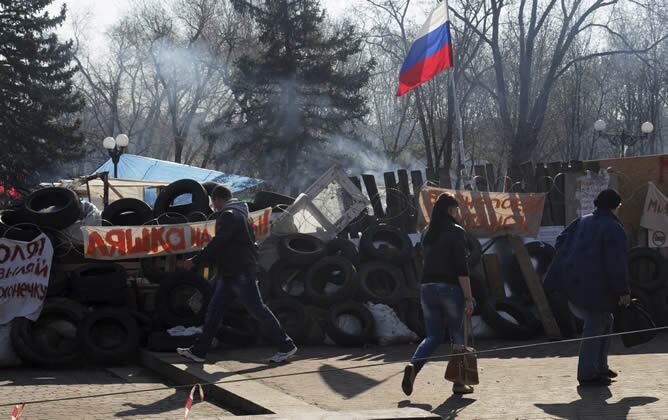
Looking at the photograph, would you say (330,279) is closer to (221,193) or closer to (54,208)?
(221,193)

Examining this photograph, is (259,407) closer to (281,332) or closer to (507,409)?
(507,409)

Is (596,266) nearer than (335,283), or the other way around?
(596,266)

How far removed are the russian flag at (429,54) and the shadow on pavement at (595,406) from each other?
9.80 meters

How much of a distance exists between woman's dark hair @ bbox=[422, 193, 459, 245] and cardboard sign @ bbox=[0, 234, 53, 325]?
18.1ft

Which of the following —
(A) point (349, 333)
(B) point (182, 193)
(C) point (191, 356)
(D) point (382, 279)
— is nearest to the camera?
(C) point (191, 356)

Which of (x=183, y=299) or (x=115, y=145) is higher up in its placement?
(x=115, y=145)

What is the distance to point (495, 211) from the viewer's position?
1407 cm

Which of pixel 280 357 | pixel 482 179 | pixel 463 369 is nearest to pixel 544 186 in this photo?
pixel 482 179

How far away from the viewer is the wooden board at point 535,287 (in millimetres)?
12828

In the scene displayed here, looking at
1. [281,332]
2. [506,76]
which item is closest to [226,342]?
[281,332]

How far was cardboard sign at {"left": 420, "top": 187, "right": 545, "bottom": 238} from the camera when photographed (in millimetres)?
13977

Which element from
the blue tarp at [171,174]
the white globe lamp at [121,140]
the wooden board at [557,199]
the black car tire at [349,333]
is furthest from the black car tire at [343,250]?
the white globe lamp at [121,140]

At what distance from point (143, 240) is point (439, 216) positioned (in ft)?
17.9

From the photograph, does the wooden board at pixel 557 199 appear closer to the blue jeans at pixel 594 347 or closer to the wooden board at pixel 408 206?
the wooden board at pixel 408 206
